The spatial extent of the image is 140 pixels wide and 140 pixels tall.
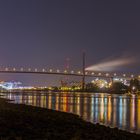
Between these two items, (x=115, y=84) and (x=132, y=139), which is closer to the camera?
(x=132, y=139)

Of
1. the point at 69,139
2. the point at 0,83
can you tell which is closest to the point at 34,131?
A: the point at 69,139

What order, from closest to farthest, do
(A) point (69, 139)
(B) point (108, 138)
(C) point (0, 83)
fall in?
(A) point (69, 139) → (B) point (108, 138) → (C) point (0, 83)

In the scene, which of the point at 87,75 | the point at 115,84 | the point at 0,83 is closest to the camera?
the point at 87,75

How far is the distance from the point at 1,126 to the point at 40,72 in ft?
302

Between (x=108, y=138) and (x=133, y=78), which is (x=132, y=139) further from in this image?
(x=133, y=78)

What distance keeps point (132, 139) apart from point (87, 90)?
345 ft

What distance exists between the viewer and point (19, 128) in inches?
490

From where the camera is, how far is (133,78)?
11562 cm

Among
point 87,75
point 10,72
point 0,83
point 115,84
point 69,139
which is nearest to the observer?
point 69,139

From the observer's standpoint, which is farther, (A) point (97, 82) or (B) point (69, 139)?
(A) point (97, 82)

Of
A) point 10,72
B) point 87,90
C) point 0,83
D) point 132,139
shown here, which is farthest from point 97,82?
point 132,139

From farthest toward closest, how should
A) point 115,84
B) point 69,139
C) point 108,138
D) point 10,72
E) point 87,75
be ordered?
point 115,84, point 87,75, point 10,72, point 108,138, point 69,139

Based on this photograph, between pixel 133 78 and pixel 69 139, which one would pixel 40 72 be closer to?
pixel 133 78

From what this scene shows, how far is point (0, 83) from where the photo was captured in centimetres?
12988
